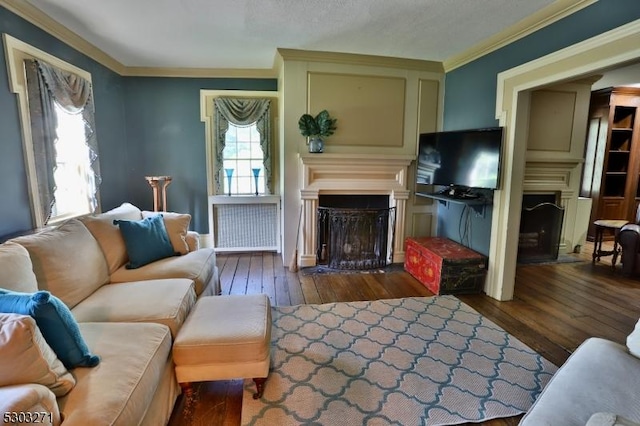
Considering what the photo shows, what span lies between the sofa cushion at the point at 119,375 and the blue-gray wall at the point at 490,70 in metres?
3.14

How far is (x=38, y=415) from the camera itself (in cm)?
103

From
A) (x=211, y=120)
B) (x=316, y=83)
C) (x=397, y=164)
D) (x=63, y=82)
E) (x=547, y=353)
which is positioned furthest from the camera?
(x=211, y=120)

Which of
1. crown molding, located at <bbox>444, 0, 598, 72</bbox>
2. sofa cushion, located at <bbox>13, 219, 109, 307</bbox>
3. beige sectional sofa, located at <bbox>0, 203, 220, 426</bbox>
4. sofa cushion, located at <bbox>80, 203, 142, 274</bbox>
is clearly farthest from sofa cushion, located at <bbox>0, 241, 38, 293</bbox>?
crown molding, located at <bbox>444, 0, 598, 72</bbox>

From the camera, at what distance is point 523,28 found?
287 cm

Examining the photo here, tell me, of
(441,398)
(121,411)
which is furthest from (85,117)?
(441,398)

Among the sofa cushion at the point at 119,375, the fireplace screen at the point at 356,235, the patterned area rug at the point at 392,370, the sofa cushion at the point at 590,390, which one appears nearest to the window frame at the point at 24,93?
the sofa cushion at the point at 119,375

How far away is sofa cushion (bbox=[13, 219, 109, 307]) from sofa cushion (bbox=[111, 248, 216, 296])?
142 mm

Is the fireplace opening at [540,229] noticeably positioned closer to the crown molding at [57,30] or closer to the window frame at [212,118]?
the window frame at [212,118]

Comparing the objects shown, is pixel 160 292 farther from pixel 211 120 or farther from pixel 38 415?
pixel 211 120

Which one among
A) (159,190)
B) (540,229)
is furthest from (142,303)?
(540,229)

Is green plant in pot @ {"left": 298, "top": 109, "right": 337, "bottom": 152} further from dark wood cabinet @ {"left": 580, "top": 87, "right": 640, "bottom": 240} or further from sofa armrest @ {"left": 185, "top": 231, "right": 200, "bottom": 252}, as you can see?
dark wood cabinet @ {"left": 580, "top": 87, "right": 640, "bottom": 240}

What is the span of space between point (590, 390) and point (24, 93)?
408cm

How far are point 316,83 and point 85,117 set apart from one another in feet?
8.14

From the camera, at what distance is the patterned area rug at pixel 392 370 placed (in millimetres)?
1799
